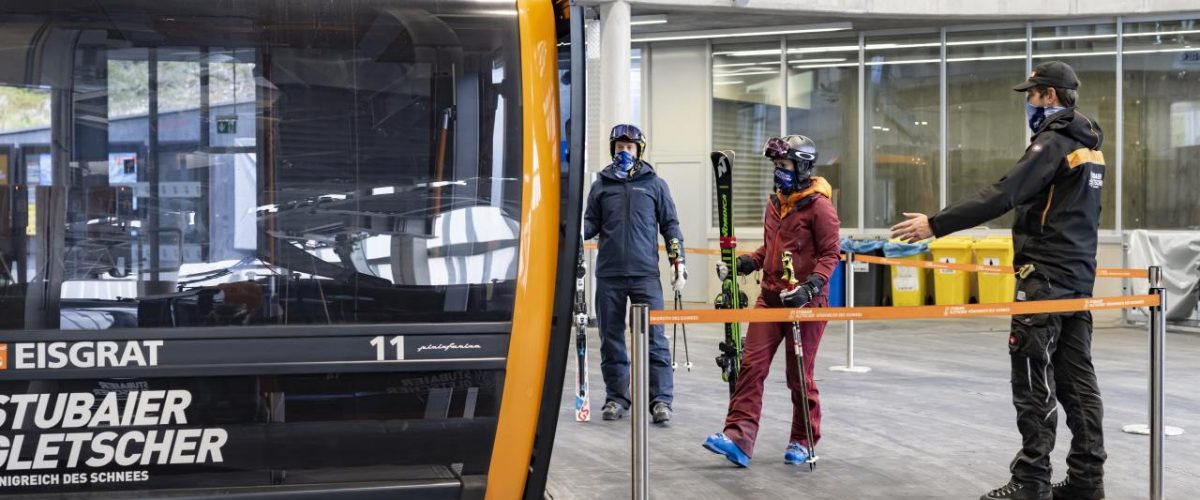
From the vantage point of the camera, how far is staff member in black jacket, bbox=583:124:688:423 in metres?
7.48

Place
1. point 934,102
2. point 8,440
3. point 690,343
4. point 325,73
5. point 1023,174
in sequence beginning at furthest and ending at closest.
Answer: point 934,102 → point 690,343 → point 1023,174 → point 325,73 → point 8,440

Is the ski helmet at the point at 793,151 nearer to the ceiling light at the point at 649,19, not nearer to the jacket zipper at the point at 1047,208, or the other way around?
the jacket zipper at the point at 1047,208

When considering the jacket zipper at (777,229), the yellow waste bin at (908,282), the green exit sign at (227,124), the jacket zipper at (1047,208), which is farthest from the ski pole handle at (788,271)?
the yellow waste bin at (908,282)

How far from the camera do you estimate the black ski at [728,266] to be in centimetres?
707

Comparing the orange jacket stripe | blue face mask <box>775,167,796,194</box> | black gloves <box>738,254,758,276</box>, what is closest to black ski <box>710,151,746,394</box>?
black gloves <box>738,254,758,276</box>

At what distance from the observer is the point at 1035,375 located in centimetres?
524

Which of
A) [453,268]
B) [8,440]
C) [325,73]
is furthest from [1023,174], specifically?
[8,440]

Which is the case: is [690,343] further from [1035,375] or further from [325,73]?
[325,73]

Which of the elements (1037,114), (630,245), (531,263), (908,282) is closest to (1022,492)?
(1037,114)

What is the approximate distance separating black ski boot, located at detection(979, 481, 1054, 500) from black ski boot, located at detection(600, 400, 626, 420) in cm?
290

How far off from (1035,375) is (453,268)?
2.67 metres

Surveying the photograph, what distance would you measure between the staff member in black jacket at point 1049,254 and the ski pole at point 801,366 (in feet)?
3.24

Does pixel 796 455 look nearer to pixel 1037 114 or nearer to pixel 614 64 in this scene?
pixel 1037 114

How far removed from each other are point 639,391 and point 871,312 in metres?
1.28
